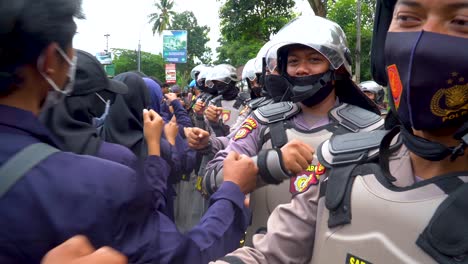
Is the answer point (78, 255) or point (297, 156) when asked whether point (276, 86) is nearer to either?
point (297, 156)

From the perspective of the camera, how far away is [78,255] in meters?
0.98

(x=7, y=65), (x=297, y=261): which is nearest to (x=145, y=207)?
(x=7, y=65)

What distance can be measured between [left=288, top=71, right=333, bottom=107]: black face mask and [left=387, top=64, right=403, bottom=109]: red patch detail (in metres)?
1.38

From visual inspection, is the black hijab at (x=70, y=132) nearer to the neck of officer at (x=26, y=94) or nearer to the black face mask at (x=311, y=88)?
the neck of officer at (x=26, y=94)

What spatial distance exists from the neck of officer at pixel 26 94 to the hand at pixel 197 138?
91.9 inches

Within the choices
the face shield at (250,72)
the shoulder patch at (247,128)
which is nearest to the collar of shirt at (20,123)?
the shoulder patch at (247,128)

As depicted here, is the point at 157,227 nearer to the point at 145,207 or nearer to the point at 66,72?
the point at 145,207

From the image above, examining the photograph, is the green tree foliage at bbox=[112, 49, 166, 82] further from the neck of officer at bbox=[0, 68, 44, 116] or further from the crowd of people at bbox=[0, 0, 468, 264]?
the neck of officer at bbox=[0, 68, 44, 116]

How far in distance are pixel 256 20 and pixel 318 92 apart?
22.8 m

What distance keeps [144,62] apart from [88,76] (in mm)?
56308

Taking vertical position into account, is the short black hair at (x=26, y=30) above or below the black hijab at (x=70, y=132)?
above

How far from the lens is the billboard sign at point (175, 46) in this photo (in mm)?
32625

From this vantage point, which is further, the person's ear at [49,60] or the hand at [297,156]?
the hand at [297,156]

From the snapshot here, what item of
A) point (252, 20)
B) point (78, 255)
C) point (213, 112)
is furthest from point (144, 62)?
point (78, 255)
